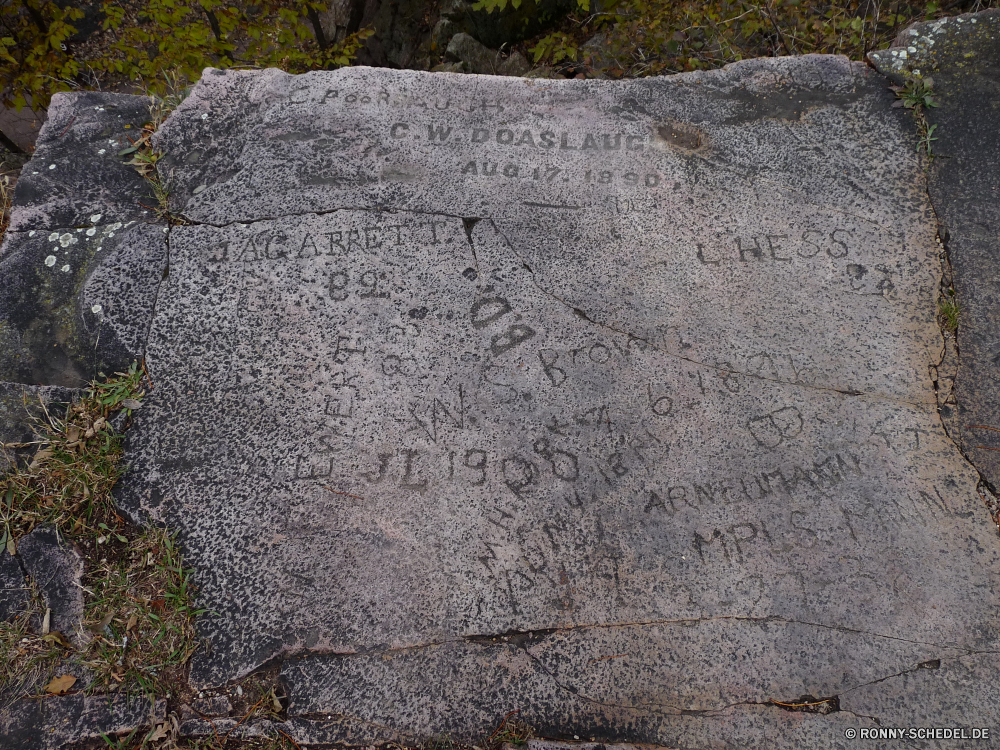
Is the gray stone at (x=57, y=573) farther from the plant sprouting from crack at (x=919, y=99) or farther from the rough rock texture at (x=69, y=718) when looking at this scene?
the plant sprouting from crack at (x=919, y=99)

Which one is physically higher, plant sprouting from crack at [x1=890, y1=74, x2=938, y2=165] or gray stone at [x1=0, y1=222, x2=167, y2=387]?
plant sprouting from crack at [x1=890, y1=74, x2=938, y2=165]

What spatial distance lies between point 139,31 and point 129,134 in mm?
2096

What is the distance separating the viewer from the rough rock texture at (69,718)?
4.89 ft

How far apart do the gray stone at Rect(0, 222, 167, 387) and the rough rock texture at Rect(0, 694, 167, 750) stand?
0.88m

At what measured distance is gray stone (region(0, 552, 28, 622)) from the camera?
1609 millimetres

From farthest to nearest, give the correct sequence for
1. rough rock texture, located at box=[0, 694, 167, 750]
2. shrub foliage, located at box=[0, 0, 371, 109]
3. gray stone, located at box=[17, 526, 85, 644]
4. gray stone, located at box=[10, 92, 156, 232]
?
shrub foliage, located at box=[0, 0, 371, 109], gray stone, located at box=[10, 92, 156, 232], gray stone, located at box=[17, 526, 85, 644], rough rock texture, located at box=[0, 694, 167, 750]

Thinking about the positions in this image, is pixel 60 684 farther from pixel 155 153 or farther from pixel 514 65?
pixel 514 65

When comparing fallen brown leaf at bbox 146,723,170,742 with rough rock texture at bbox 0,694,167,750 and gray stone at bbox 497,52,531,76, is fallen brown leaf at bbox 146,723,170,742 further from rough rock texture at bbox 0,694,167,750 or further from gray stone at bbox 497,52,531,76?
gray stone at bbox 497,52,531,76

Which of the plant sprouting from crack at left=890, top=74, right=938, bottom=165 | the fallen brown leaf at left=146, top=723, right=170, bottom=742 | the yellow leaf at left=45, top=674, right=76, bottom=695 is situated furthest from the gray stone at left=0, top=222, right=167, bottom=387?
the plant sprouting from crack at left=890, top=74, right=938, bottom=165

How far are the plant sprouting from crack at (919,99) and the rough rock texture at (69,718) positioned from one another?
2959mm

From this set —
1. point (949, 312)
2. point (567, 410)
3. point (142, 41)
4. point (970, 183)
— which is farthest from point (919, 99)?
point (142, 41)

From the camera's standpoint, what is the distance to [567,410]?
184cm

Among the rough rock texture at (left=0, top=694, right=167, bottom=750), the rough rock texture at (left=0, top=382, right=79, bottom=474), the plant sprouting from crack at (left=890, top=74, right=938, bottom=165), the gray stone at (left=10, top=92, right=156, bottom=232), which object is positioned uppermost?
the plant sprouting from crack at (left=890, top=74, right=938, bottom=165)

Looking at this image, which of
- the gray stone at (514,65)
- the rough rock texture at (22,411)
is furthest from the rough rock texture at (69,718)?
the gray stone at (514,65)
